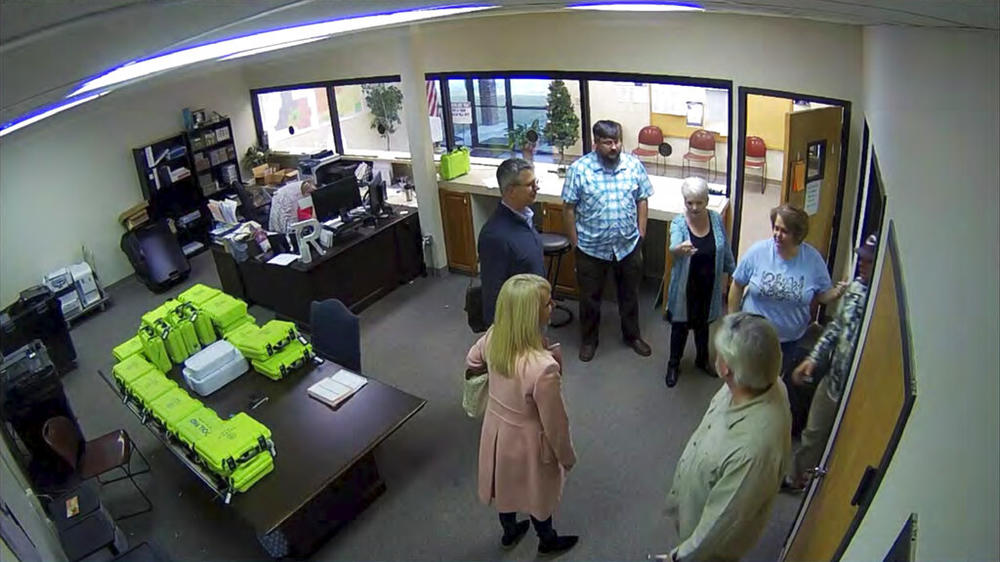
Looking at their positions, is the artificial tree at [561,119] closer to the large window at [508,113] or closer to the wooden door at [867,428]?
the large window at [508,113]

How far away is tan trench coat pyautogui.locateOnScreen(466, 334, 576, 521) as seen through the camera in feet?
9.12

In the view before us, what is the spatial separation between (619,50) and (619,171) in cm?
149

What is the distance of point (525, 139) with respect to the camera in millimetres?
6820

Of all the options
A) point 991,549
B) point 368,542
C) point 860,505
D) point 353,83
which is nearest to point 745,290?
point 860,505

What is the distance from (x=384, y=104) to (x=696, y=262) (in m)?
5.62

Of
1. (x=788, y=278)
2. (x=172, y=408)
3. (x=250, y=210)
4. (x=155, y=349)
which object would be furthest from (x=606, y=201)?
(x=250, y=210)

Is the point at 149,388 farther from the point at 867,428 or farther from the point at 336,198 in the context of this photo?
the point at 867,428

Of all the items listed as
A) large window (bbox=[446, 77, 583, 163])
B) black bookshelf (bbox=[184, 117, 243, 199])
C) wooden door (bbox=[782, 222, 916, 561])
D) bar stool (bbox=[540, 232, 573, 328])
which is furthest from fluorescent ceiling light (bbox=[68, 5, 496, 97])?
black bookshelf (bbox=[184, 117, 243, 199])

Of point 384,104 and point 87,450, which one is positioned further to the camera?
point 384,104

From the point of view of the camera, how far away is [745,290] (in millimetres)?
3762

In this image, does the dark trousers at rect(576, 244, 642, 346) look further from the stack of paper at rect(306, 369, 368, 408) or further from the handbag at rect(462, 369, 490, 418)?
the handbag at rect(462, 369, 490, 418)

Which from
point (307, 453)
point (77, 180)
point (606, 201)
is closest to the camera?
point (307, 453)

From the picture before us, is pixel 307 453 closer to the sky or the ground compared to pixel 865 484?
closer to the ground

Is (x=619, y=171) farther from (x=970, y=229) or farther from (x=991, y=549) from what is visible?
(x=991, y=549)
